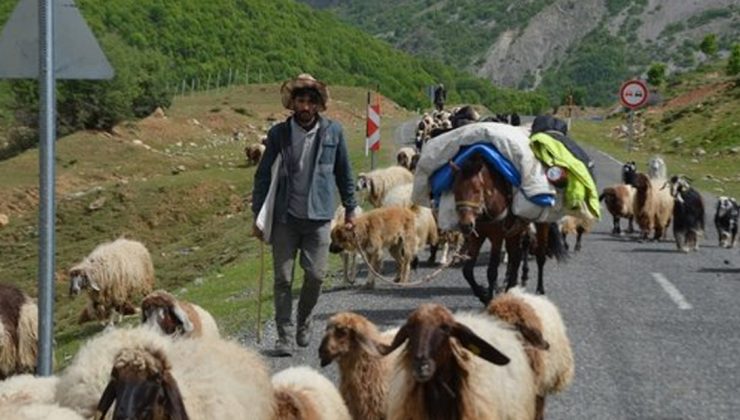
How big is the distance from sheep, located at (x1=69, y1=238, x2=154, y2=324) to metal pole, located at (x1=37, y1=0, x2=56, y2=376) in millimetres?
9929

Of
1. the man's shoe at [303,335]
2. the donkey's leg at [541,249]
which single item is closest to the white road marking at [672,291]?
the donkey's leg at [541,249]

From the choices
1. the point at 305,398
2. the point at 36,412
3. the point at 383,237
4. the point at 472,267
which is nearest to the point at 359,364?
the point at 305,398

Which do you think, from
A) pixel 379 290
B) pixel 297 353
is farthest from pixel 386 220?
pixel 297 353

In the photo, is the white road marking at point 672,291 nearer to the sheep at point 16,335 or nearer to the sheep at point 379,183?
the sheep at point 379,183

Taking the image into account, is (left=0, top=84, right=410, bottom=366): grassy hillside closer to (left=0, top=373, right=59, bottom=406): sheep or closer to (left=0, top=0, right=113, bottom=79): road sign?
(left=0, top=373, right=59, bottom=406): sheep

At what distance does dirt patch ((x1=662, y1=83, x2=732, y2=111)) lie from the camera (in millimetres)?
57250

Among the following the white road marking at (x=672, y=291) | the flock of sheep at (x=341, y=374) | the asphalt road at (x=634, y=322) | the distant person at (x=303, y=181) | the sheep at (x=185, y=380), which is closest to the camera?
the sheep at (x=185, y=380)

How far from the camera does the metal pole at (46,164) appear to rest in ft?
20.4

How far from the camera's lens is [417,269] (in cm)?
1514

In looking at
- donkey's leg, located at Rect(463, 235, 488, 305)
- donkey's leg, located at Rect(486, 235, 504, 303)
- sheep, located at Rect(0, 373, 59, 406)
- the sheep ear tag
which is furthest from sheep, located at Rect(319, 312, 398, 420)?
donkey's leg, located at Rect(486, 235, 504, 303)

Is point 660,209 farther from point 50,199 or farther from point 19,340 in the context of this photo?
point 50,199

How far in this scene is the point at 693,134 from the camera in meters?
46.4

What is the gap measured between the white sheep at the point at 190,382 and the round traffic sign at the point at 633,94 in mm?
30009

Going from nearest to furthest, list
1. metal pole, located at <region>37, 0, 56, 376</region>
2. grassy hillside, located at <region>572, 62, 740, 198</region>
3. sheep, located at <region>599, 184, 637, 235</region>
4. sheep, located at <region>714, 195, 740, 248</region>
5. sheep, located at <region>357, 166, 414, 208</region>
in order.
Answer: metal pole, located at <region>37, 0, 56, 376</region> < sheep, located at <region>714, 195, 740, 248</region> < sheep, located at <region>357, 166, 414, 208</region> < sheep, located at <region>599, 184, 637, 235</region> < grassy hillside, located at <region>572, 62, 740, 198</region>
